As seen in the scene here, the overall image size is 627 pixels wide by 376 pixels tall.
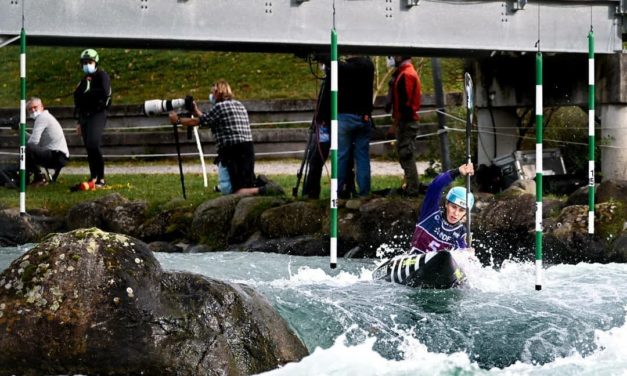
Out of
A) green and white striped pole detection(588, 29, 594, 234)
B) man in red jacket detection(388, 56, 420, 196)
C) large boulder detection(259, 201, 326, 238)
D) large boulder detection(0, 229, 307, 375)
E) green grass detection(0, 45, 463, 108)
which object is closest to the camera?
large boulder detection(0, 229, 307, 375)

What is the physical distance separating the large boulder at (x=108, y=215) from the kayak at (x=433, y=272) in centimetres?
516

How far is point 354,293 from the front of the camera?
466 inches

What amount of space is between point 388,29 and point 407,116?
1.15 meters

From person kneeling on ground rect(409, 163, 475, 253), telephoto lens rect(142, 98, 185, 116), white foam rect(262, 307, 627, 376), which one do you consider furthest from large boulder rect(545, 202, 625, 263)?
telephoto lens rect(142, 98, 185, 116)

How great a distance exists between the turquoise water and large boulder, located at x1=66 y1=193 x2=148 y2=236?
3.75 m

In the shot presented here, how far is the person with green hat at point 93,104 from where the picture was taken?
18359mm

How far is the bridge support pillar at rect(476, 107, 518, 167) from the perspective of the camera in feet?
62.3

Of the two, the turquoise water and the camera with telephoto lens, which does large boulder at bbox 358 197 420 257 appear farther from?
the camera with telephoto lens

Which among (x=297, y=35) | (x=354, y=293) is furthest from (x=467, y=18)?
(x=354, y=293)

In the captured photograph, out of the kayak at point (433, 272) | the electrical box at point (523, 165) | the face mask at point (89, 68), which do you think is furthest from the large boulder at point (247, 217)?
the kayak at point (433, 272)

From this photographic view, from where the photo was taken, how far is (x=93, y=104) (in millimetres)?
18469

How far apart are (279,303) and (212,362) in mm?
1799

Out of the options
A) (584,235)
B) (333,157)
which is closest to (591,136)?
(584,235)

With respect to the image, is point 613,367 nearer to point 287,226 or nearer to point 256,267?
point 256,267
